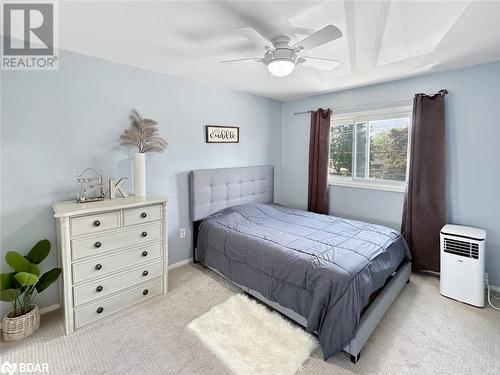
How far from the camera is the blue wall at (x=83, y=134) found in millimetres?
2047

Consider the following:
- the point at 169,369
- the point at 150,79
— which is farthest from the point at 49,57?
the point at 169,369

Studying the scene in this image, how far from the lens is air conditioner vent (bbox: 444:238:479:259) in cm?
235

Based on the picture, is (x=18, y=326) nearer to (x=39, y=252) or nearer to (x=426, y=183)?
(x=39, y=252)

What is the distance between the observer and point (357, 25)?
1.83 meters

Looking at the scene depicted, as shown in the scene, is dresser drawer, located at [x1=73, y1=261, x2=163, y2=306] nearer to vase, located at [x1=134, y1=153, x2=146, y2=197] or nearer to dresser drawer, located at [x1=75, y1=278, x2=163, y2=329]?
dresser drawer, located at [x1=75, y1=278, x2=163, y2=329]

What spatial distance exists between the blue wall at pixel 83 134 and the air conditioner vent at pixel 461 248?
280cm

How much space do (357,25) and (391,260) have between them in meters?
2.02

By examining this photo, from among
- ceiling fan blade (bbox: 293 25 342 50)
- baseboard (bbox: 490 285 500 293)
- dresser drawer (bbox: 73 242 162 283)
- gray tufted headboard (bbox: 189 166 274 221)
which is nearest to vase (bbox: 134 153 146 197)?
dresser drawer (bbox: 73 242 162 283)

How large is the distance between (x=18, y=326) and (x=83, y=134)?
1.64 metres

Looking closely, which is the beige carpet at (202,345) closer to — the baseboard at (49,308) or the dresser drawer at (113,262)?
the baseboard at (49,308)

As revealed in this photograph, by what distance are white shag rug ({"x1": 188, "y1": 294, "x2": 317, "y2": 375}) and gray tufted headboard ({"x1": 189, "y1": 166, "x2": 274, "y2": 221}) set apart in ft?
4.27

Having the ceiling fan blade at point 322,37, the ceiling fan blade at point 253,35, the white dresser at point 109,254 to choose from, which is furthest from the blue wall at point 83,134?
the ceiling fan blade at point 322,37

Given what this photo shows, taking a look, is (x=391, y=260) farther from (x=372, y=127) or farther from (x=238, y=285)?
(x=372, y=127)

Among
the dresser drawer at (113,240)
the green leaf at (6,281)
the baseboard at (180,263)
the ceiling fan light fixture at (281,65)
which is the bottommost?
the baseboard at (180,263)
